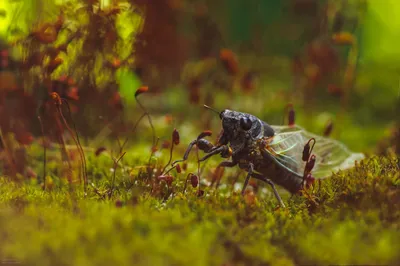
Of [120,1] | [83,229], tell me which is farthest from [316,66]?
[83,229]

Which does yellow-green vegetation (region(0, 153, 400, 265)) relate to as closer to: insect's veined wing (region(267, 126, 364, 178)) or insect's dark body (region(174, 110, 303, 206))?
insect's dark body (region(174, 110, 303, 206))

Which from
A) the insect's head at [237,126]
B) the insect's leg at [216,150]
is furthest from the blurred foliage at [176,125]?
the insect's head at [237,126]

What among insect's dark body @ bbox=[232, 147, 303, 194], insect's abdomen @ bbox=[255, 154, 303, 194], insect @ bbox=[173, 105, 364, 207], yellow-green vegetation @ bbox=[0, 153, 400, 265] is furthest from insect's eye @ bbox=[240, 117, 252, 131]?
yellow-green vegetation @ bbox=[0, 153, 400, 265]

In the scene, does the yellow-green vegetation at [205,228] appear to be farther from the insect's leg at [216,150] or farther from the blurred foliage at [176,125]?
the insect's leg at [216,150]

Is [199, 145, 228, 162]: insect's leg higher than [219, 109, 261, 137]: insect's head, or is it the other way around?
[219, 109, 261, 137]: insect's head

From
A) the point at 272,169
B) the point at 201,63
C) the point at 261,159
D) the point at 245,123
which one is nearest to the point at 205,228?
the point at 245,123

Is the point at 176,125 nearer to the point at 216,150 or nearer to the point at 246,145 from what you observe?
the point at 246,145

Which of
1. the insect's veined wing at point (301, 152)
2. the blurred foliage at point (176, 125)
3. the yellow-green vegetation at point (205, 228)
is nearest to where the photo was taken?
the yellow-green vegetation at point (205, 228)
